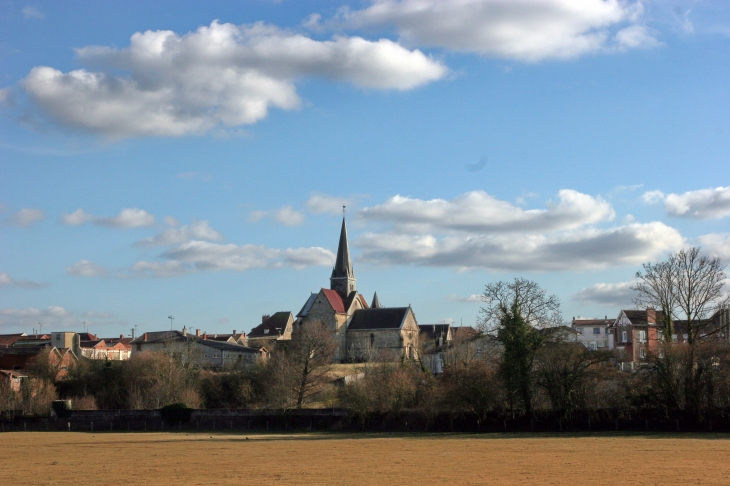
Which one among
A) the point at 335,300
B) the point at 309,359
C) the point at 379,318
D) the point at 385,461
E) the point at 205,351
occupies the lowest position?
the point at 385,461

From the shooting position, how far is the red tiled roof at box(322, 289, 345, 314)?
129250mm

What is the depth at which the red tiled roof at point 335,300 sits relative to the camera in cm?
12925

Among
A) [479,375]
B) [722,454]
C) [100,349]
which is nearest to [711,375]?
[479,375]

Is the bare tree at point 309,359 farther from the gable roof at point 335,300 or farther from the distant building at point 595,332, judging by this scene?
the distant building at point 595,332

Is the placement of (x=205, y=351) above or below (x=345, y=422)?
above

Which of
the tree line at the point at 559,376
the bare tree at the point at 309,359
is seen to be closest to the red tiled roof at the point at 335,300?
the bare tree at the point at 309,359

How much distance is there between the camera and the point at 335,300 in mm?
131375

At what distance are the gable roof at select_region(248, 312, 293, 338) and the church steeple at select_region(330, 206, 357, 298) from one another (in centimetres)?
1395

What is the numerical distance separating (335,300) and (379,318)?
775cm

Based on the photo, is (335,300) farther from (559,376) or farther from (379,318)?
(559,376)

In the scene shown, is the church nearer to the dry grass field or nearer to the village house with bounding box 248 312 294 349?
the village house with bounding box 248 312 294 349

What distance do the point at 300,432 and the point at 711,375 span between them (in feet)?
101

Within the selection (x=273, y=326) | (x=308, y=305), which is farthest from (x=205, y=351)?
(x=273, y=326)

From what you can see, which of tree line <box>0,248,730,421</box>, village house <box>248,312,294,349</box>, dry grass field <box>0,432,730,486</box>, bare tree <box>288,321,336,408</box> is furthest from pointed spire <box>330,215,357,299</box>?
dry grass field <box>0,432,730,486</box>
